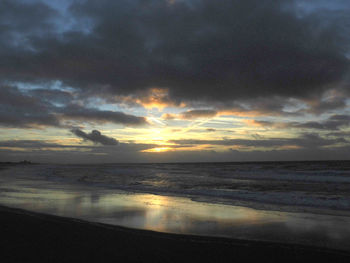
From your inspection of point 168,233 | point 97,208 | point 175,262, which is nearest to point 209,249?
point 175,262

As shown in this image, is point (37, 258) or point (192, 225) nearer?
point (37, 258)

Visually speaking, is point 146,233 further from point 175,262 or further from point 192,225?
point 175,262

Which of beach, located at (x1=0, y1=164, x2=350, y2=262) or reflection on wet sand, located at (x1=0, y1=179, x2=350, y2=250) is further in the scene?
reflection on wet sand, located at (x1=0, y1=179, x2=350, y2=250)

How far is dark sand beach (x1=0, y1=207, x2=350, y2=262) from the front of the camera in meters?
5.88

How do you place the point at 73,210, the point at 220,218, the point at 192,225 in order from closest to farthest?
the point at 192,225 → the point at 220,218 → the point at 73,210

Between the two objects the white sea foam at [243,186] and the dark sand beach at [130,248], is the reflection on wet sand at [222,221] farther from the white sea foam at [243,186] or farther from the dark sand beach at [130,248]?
the white sea foam at [243,186]

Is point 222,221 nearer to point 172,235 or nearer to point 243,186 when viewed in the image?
point 172,235

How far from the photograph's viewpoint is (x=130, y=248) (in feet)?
21.4

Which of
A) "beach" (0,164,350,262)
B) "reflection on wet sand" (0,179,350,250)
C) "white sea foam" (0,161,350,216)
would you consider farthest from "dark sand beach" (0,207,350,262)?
"white sea foam" (0,161,350,216)

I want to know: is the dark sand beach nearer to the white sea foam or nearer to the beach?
the beach

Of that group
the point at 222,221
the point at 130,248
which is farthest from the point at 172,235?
the point at 222,221

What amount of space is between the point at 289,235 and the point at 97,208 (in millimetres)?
8199

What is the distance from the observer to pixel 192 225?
358 inches

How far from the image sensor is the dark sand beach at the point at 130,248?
5.88 metres
